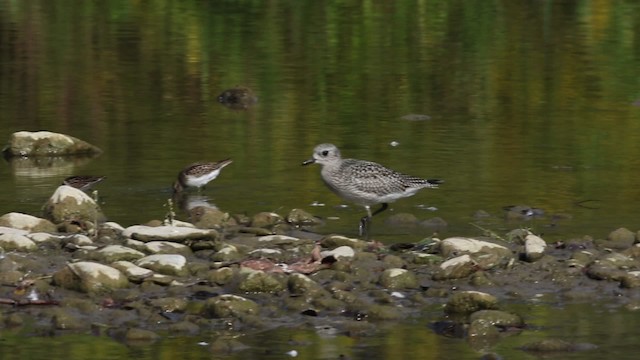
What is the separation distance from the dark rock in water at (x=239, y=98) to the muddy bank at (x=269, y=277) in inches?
287

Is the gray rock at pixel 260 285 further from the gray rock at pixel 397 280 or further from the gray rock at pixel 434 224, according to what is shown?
the gray rock at pixel 434 224

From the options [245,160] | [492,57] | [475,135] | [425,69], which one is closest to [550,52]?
[492,57]

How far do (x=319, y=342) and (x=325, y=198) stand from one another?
5501 mm

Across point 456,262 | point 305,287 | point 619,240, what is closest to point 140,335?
point 305,287

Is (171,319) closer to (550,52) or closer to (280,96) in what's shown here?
(280,96)

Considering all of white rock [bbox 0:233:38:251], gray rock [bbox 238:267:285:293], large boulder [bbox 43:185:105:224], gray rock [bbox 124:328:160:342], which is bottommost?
large boulder [bbox 43:185:105:224]

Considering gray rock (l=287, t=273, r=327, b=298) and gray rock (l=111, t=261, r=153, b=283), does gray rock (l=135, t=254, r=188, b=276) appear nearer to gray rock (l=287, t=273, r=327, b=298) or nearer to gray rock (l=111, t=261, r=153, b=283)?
gray rock (l=111, t=261, r=153, b=283)

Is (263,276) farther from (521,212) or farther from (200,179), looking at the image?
(200,179)

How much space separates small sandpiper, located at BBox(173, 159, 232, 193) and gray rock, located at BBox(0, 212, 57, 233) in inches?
96.3

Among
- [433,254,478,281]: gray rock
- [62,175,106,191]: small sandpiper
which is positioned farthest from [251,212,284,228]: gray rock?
[433,254,478,281]: gray rock

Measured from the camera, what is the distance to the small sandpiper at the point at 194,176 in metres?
16.2

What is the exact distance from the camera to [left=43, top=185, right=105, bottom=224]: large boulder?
14.2 m

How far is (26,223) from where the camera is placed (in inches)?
542

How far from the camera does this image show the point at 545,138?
19203mm
